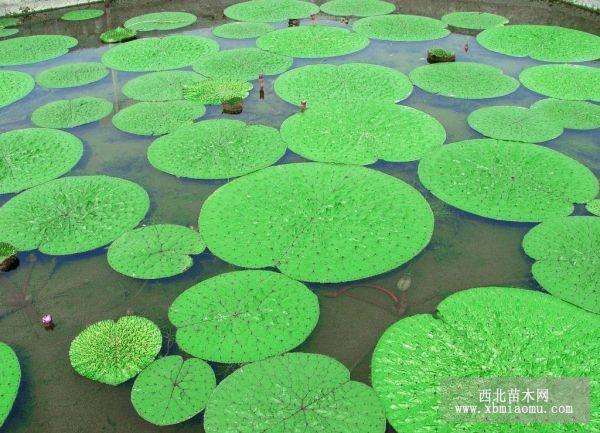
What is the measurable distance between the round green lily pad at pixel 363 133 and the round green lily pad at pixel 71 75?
403cm

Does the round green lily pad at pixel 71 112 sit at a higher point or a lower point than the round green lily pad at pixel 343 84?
lower

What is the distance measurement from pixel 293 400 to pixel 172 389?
92 centimetres

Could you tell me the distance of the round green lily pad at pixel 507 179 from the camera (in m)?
4.90

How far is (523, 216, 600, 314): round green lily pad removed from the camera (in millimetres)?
3965

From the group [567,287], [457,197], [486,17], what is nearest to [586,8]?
[486,17]

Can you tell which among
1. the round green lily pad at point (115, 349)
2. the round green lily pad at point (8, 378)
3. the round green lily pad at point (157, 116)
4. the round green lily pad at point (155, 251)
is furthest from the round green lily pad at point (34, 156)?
the round green lily pad at point (115, 349)

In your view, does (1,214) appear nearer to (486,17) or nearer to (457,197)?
(457,197)

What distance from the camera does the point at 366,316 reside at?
402 centimetres

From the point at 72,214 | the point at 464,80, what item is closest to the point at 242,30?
the point at 464,80

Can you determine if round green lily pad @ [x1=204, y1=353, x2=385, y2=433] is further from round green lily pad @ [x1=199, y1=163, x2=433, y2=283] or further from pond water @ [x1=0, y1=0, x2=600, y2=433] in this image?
round green lily pad @ [x1=199, y1=163, x2=433, y2=283]

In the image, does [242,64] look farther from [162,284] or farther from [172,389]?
[172,389]

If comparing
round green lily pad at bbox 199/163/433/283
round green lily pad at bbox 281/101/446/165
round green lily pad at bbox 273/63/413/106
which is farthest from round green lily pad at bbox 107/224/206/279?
round green lily pad at bbox 273/63/413/106

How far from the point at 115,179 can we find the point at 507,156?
482 cm

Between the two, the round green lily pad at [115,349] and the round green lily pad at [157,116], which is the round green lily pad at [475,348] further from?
the round green lily pad at [157,116]
